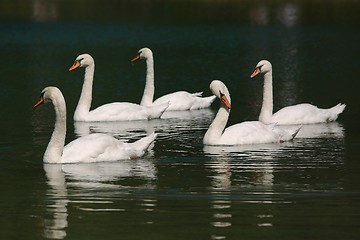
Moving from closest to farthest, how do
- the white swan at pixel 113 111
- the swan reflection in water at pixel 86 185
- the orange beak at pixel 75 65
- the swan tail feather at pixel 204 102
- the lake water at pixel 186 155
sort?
the lake water at pixel 186 155 < the swan reflection in water at pixel 86 185 < the white swan at pixel 113 111 < the orange beak at pixel 75 65 < the swan tail feather at pixel 204 102

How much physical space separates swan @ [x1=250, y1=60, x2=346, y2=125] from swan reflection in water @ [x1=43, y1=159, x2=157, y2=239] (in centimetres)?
452

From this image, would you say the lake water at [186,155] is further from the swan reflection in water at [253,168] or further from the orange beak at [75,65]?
the orange beak at [75,65]

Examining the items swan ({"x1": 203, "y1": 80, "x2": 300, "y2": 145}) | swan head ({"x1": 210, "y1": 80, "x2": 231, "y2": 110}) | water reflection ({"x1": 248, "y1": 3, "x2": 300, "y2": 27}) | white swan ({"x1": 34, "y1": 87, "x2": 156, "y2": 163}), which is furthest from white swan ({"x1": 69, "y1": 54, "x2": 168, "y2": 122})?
water reflection ({"x1": 248, "y1": 3, "x2": 300, "y2": 27})

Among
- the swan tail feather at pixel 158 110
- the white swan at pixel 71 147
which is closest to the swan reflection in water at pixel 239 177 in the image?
the white swan at pixel 71 147

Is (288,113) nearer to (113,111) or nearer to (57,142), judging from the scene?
(113,111)

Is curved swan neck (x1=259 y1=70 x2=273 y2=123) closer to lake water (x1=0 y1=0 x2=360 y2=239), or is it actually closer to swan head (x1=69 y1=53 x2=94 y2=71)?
lake water (x1=0 y1=0 x2=360 y2=239)

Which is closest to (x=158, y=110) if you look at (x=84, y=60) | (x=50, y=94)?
(x=84, y=60)

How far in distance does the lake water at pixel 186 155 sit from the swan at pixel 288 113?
21cm

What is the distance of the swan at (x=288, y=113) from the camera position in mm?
20094

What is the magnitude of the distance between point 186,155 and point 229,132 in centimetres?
126

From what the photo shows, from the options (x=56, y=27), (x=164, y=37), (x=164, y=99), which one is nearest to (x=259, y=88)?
(x=164, y=99)

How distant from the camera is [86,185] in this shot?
14094 millimetres

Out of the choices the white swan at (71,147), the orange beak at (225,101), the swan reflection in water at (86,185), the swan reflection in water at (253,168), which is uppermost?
the orange beak at (225,101)

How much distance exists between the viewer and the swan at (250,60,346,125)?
20.1m
